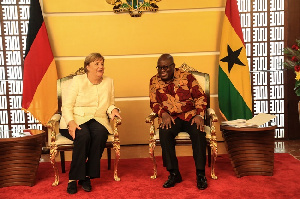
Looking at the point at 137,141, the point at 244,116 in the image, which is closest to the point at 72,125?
the point at 137,141

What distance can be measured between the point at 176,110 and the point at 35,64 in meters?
1.92

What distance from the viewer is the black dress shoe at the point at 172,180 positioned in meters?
3.19

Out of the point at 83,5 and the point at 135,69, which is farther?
the point at 135,69

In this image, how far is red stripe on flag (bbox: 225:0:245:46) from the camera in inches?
172

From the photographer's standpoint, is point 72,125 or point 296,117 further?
point 296,117

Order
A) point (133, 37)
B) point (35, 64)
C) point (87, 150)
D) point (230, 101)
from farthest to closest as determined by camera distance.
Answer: point (133, 37)
point (230, 101)
point (35, 64)
point (87, 150)

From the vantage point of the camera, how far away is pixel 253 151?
342 centimetres

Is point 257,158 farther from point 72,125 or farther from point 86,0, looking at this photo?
point 86,0

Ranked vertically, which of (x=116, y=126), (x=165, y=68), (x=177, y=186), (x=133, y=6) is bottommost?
(x=177, y=186)

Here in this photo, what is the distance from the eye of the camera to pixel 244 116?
4.43 m

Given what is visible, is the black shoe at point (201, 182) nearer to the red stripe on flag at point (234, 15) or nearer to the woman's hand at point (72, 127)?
the woman's hand at point (72, 127)

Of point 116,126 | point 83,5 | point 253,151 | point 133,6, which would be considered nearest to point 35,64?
point 83,5

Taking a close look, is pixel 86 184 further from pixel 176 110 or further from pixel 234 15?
pixel 234 15

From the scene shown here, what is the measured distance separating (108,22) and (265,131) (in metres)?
2.32
